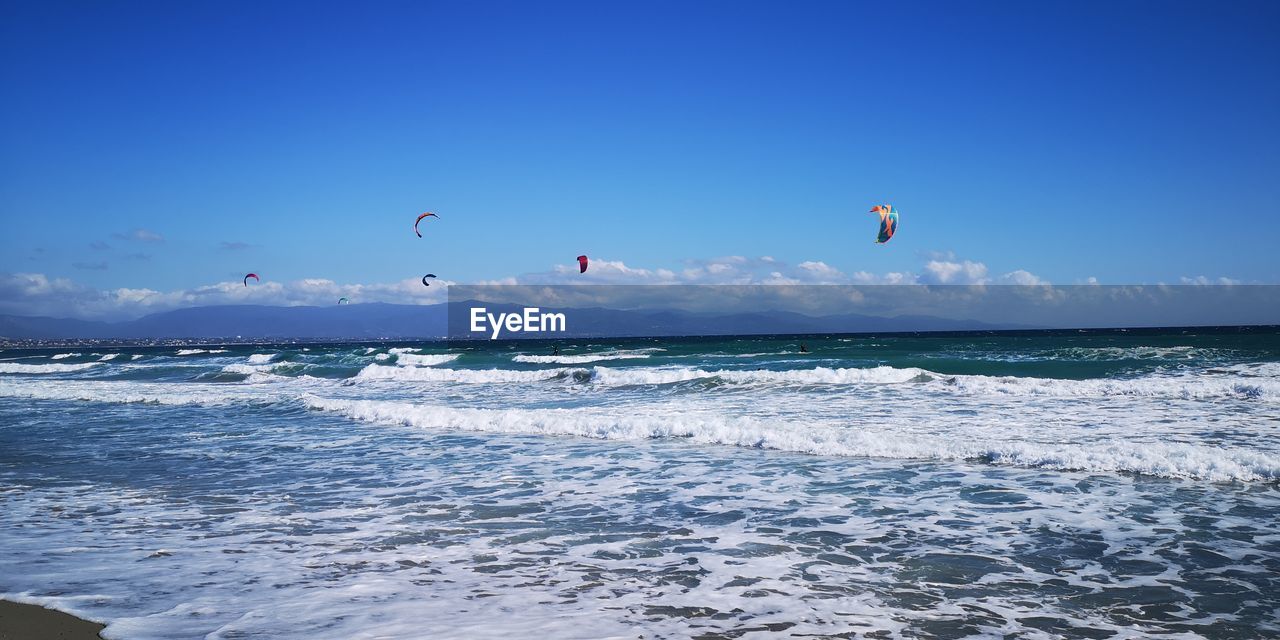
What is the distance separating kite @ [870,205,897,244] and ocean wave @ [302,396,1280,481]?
13.1 m

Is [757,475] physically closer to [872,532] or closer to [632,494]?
[632,494]

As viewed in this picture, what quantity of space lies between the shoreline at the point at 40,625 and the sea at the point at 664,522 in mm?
120

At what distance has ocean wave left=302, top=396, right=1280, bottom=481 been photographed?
29.9 ft

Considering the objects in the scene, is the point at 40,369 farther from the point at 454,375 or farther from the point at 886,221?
the point at 886,221

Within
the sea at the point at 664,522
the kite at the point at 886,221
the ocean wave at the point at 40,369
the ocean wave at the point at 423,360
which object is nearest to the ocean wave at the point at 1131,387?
the sea at the point at 664,522

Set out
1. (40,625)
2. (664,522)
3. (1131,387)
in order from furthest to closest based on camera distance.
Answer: (1131,387), (664,522), (40,625)

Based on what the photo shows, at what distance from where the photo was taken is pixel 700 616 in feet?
15.3

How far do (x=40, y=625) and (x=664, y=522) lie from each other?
467 centimetres

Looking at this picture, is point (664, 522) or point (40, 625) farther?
point (664, 522)

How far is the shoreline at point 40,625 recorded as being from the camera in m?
4.42

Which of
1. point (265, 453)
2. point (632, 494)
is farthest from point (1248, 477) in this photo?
point (265, 453)

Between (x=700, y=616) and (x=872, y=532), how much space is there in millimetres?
2645

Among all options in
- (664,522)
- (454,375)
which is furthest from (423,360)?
(664,522)

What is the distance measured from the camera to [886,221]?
26844 millimetres
